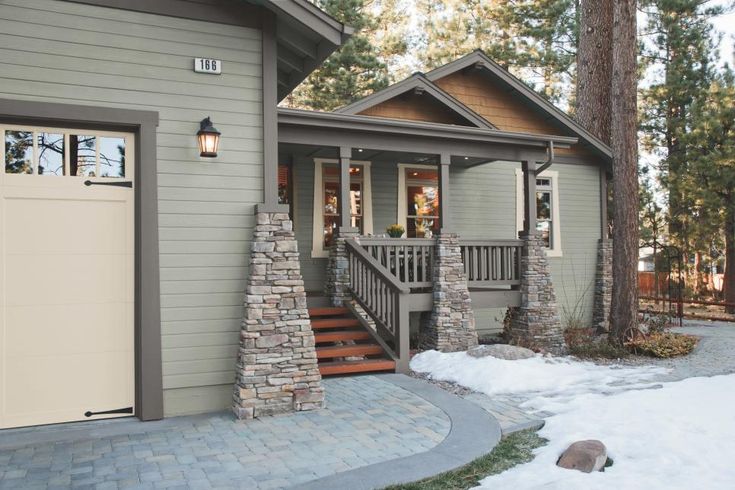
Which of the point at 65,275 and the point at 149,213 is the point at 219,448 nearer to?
the point at 65,275

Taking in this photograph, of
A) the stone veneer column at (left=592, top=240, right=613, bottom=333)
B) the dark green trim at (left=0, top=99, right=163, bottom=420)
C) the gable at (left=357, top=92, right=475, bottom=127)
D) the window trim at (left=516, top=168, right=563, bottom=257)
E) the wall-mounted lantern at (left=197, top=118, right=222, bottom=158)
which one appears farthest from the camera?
the stone veneer column at (left=592, top=240, right=613, bottom=333)

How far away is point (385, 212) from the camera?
1120cm

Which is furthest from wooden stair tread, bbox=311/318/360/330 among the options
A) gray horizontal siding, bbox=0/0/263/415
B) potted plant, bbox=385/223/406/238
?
gray horizontal siding, bbox=0/0/263/415

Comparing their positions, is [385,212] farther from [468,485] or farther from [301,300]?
[468,485]

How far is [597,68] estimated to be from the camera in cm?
1517

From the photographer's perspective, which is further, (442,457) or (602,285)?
(602,285)

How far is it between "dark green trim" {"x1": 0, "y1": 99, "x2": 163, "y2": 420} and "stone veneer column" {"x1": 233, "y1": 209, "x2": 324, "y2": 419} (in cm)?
79

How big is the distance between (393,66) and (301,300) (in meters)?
17.8

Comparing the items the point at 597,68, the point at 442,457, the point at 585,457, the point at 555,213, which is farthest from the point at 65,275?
the point at 597,68

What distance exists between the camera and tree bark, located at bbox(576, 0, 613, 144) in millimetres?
15047

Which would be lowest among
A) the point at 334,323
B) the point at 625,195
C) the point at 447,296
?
the point at 334,323

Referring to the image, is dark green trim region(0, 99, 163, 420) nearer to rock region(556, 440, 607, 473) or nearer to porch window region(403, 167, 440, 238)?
rock region(556, 440, 607, 473)

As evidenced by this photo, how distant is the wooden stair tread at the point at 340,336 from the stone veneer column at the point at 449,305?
151cm

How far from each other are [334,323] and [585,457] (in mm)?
4502
